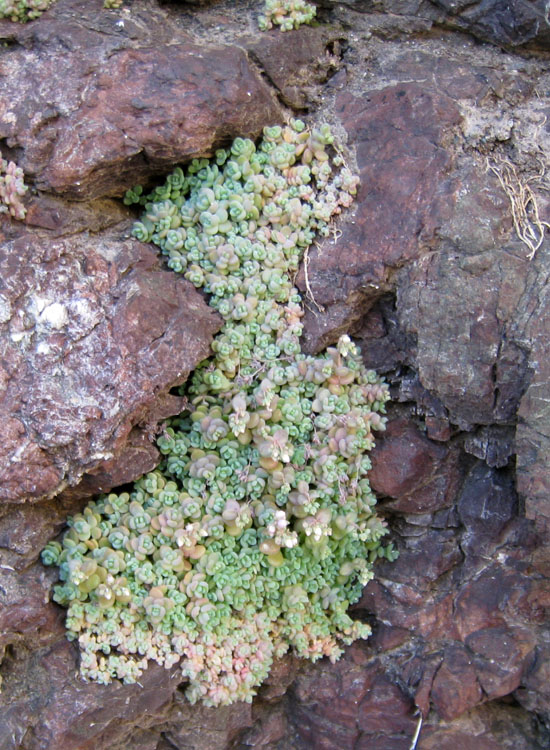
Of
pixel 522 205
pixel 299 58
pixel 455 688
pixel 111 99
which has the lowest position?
pixel 455 688

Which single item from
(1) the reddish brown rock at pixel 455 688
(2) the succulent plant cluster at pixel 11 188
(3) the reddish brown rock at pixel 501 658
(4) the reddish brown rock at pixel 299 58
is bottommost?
(1) the reddish brown rock at pixel 455 688

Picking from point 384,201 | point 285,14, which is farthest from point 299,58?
point 384,201

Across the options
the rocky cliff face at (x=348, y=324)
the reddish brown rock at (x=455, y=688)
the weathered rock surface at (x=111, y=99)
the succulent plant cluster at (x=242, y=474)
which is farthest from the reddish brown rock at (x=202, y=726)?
the weathered rock surface at (x=111, y=99)

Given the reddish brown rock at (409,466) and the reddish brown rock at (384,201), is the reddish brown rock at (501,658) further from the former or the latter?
the reddish brown rock at (384,201)

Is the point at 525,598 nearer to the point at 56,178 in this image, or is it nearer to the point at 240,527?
Answer: the point at 240,527

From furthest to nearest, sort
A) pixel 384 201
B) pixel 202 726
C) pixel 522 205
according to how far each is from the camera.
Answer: pixel 202 726 → pixel 384 201 → pixel 522 205

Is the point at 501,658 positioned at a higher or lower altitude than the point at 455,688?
higher

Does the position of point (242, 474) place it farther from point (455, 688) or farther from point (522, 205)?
point (522, 205)
